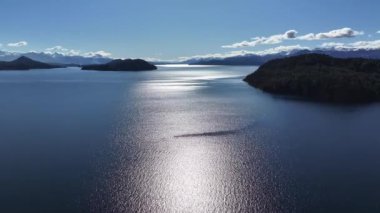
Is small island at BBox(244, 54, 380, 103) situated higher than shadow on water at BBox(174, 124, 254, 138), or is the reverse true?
small island at BBox(244, 54, 380, 103)

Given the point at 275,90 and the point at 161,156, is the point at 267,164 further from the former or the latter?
the point at 275,90

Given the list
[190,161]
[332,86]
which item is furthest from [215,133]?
[332,86]

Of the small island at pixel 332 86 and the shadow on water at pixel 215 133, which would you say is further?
the small island at pixel 332 86

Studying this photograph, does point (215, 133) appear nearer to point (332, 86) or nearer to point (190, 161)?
point (190, 161)

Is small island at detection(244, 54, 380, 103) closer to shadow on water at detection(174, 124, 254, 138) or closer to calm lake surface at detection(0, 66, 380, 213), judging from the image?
calm lake surface at detection(0, 66, 380, 213)

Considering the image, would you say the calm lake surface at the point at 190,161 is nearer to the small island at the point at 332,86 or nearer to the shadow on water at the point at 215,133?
the shadow on water at the point at 215,133

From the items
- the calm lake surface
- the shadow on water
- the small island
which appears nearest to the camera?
the calm lake surface

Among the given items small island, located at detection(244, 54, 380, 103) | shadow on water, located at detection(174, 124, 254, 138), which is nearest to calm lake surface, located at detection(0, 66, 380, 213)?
shadow on water, located at detection(174, 124, 254, 138)

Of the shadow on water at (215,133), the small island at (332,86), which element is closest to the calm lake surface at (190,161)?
the shadow on water at (215,133)

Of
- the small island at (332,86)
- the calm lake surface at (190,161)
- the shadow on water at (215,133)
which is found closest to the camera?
the calm lake surface at (190,161)
